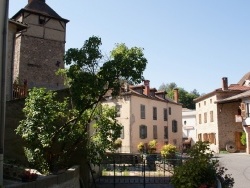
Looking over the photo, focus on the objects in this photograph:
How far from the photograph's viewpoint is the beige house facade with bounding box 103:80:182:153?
34.0 m

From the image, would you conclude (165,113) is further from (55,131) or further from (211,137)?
(55,131)

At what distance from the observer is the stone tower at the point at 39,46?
29344 mm

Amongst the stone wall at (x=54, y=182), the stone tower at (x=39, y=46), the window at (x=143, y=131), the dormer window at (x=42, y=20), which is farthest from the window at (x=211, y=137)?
Result: the stone wall at (x=54, y=182)

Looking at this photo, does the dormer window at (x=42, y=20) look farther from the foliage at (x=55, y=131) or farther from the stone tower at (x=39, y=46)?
the foliage at (x=55, y=131)

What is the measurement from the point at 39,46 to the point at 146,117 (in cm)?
1446

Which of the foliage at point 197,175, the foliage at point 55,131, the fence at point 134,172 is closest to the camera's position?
the foliage at point 197,175

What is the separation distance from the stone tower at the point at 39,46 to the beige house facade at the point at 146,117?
664 cm

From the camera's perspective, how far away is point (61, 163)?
35.8ft

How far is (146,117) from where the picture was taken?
36.4m

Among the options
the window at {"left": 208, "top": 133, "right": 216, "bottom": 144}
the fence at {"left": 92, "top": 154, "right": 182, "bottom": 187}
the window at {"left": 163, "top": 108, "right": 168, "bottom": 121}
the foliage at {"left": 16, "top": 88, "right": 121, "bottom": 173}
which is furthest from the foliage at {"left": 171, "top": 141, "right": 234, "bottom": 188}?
the window at {"left": 163, "top": 108, "right": 168, "bottom": 121}

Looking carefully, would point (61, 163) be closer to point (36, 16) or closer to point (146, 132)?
point (36, 16)

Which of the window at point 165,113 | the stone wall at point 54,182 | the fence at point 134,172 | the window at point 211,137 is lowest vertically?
the fence at point 134,172

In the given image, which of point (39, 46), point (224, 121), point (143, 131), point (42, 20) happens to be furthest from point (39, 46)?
point (224, 121)

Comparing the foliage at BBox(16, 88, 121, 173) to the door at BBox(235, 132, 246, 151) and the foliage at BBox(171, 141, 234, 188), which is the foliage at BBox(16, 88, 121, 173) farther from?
the door at BBox(235, 132, 246, 151)
